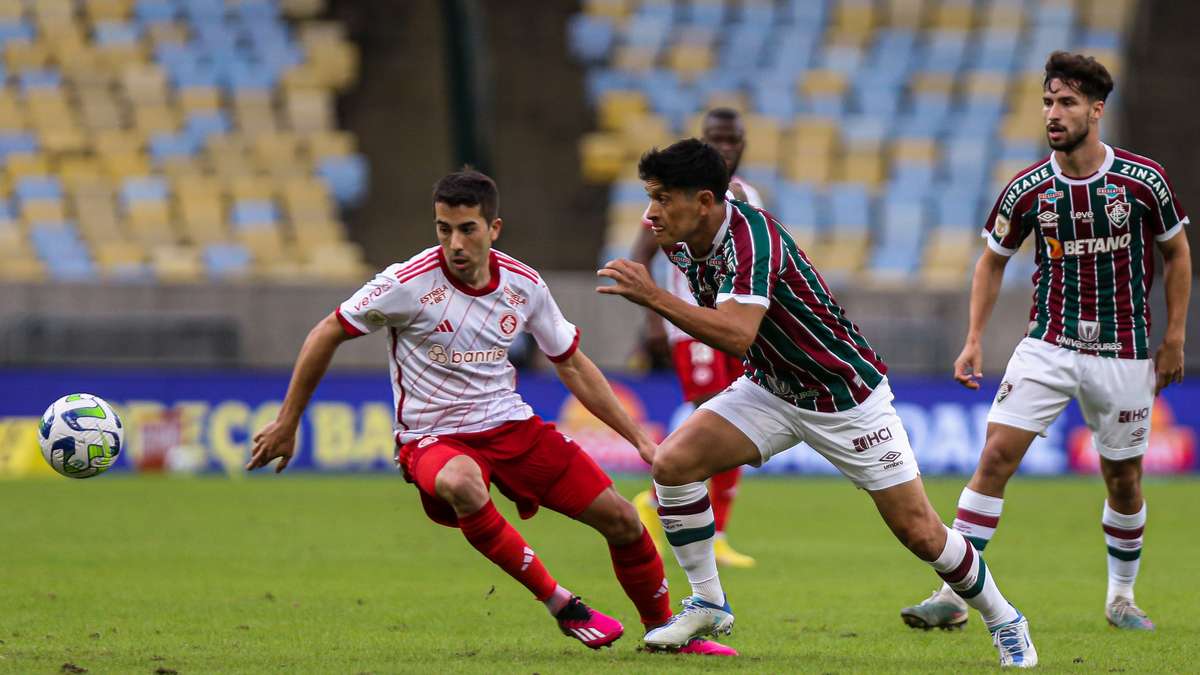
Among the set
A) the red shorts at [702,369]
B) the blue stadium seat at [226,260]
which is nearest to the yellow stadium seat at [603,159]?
the blue stadium seat at [226,260]

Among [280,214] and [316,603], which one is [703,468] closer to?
[316,603]

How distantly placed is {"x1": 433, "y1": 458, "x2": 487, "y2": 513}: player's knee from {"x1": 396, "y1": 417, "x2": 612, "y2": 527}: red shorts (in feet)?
0.54

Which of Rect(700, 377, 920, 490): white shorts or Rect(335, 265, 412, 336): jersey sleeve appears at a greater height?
Rect(335, 265, 412, 336): jersey sleeve

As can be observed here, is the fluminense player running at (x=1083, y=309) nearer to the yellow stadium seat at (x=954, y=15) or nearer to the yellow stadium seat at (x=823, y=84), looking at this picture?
the yellow stadium seat at (x=823, y=84)

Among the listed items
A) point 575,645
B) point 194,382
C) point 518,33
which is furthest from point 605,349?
point 575,645

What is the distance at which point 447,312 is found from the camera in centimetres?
670

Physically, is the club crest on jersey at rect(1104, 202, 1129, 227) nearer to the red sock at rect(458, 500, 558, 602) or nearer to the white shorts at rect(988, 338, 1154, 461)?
the white shorts at rect(988, 338, 1154, 461)

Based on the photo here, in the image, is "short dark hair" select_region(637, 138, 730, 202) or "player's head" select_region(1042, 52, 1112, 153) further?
"player's head" select_region(1042, 52, 1112, 153)

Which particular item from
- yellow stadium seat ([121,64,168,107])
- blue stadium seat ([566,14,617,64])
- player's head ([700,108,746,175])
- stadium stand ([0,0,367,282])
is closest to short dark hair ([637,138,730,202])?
player's head ([700,108,746,175])

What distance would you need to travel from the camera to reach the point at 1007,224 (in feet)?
24.9

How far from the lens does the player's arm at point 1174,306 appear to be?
24.4ft

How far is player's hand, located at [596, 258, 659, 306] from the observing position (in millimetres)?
5605

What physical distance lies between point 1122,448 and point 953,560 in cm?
171

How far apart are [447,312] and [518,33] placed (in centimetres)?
1879
